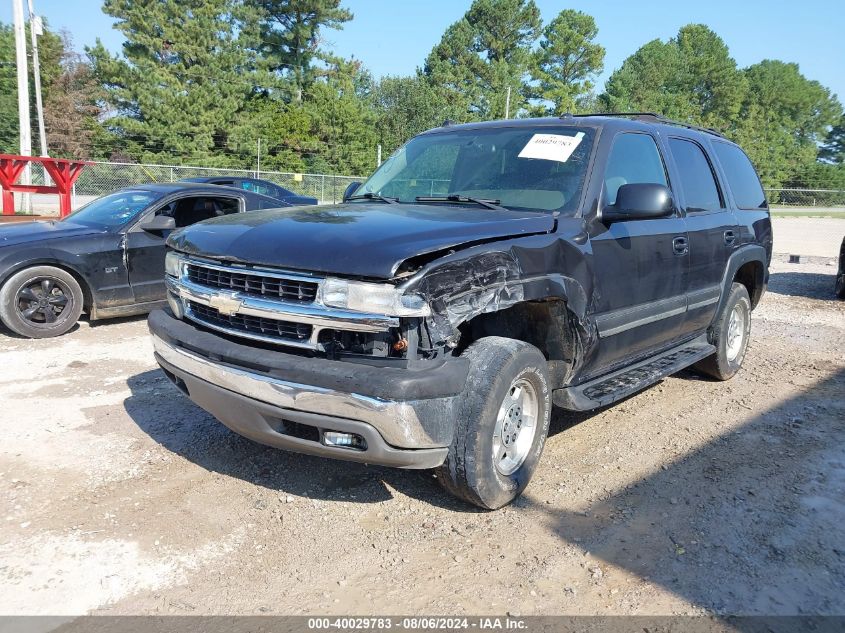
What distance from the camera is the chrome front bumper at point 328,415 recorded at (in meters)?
2.80

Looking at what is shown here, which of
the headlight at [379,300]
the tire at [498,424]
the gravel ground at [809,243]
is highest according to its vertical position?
the headlight at [379,300]

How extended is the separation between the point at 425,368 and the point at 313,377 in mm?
476

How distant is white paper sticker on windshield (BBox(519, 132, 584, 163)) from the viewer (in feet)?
13.3

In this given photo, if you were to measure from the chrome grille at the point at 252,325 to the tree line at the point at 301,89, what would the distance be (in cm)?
4046

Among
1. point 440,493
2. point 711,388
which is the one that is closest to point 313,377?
point 440,493

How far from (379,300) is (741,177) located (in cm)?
443

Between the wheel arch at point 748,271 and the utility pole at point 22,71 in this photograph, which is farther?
the utility pole at point 22,71

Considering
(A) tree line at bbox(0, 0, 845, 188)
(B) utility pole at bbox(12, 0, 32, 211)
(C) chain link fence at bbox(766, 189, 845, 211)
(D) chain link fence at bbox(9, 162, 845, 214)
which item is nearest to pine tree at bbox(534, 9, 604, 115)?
(A) tree line at bbox(0, 0, 845, 188)

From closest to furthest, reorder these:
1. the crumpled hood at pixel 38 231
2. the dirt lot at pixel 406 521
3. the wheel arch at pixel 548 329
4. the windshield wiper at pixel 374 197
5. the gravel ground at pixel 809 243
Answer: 1. the dirt lot at pixel 406 521
2. the wheel arch at pixel 548 329
3. the windshield wiper at pixel 374 197
4. the crumpled hood at pixel 38 231
5. the gravel ground at pixel 809 243

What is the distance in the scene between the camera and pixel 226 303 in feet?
10.7

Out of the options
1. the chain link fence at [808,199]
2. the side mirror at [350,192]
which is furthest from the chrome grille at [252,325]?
the chain link fence at [808,199]

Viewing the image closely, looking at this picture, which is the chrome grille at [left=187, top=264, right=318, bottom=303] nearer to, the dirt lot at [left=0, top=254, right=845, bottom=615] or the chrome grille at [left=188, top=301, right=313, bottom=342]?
the chrome grille at [left=188, top=301, right=313, bottom=342]

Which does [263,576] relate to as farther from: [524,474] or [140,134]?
[140,134]

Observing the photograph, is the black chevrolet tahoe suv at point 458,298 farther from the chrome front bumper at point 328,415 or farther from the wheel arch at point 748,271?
the wheel arch at point 748,271
